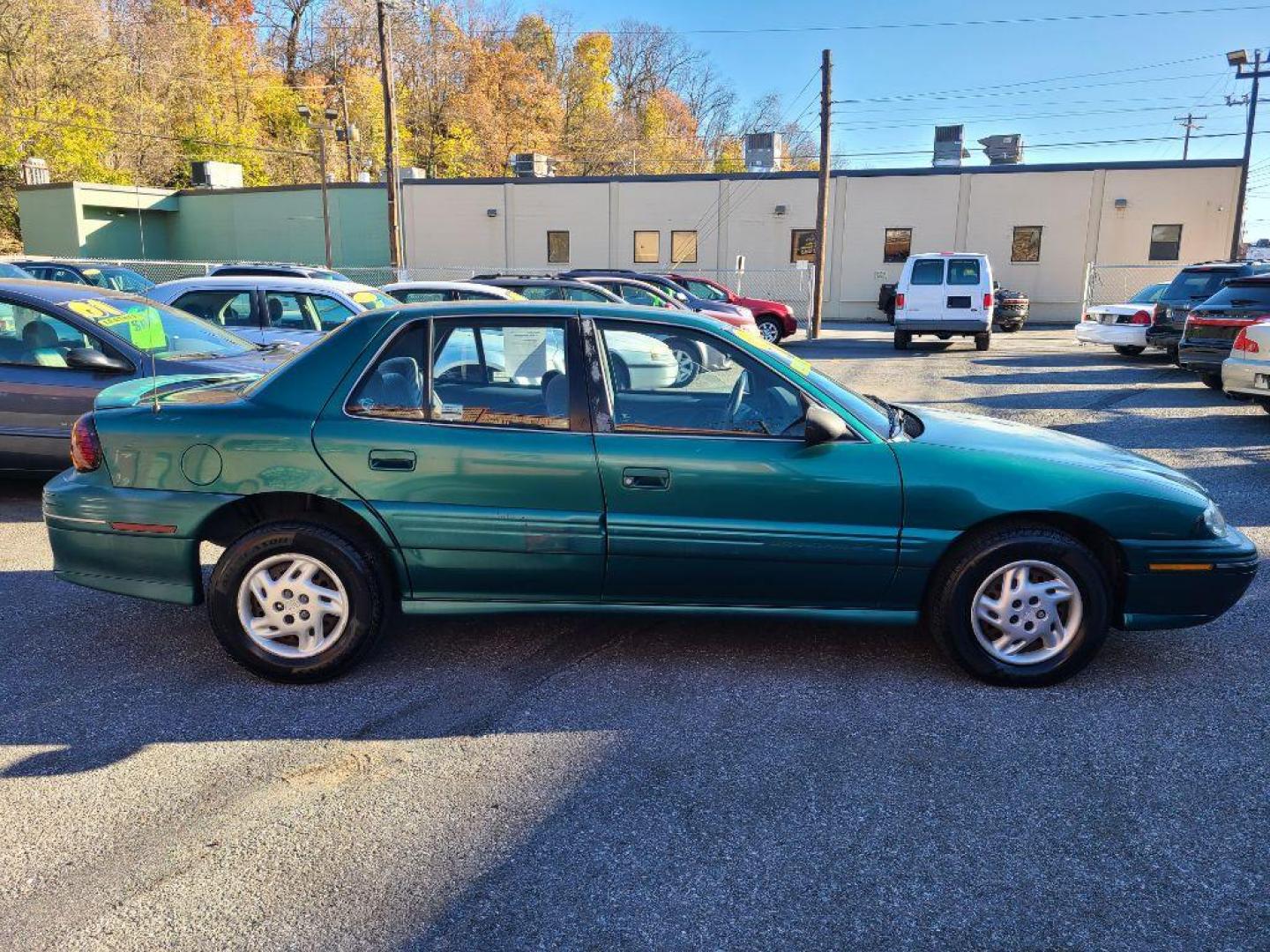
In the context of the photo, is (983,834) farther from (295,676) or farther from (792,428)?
(295,676)

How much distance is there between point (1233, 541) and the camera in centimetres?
394

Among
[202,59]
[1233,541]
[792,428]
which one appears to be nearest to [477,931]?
[792,428]

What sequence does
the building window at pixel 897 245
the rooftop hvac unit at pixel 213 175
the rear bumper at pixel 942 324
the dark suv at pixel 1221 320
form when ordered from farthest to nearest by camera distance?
the rooftop hvac unit at pixel 213 175 → the building window at pixel 897 245 → the rear bumper at pixel 942 324 → the dark suv at pixel 1221 320

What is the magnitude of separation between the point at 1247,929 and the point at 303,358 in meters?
3.74

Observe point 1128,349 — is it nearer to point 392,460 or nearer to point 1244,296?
point 1244,296

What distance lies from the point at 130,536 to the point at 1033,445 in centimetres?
386

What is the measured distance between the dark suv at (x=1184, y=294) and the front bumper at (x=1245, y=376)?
248 inches

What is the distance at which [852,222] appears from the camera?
107 feet

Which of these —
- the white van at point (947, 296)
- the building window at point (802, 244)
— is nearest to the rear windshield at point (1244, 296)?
the white van at point (947, 296)

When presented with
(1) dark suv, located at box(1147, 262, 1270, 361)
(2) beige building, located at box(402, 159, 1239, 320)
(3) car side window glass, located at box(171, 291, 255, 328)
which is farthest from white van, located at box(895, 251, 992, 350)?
(3) car side window glass, located at box(171, 291, 255, 328)

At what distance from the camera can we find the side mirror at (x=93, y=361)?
257 inches

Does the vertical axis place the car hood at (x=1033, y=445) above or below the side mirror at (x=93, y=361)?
below

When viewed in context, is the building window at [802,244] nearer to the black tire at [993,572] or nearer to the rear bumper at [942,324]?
the rear bumper at [942,324]

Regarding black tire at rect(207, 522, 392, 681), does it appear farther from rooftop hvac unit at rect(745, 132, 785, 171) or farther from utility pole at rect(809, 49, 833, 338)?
rooftop hvac unit at rect(745, 132, 785, 171)
